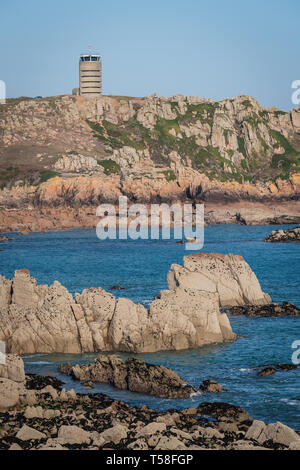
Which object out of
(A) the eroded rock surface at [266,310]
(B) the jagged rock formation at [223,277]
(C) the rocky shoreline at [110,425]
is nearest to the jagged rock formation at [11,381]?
(C) the rocky shoreline at [110,425]

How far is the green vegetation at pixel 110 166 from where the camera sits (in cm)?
17262

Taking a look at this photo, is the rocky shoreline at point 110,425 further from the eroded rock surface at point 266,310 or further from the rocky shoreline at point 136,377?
the eroded rock surface at point 266,310

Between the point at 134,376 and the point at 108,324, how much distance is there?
8.93 m

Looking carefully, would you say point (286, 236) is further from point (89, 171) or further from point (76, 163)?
point (76, 163)

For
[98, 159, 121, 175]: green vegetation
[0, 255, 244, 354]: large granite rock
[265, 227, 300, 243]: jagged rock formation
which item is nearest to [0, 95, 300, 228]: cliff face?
[98, 159, 121, 175]: green vegetation

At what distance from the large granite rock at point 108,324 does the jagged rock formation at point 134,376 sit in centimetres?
482

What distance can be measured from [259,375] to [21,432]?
15345 millimetres

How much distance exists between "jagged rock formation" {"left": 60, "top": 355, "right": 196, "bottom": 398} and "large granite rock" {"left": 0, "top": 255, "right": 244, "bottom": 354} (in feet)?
15.8

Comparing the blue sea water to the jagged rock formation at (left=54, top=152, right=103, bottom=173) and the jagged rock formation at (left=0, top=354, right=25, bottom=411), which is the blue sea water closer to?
the jagged rock formation at (left=0, top=354, right=25, bottom=411)

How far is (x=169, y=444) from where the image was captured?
2477cm

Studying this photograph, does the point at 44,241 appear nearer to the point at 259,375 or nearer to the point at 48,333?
the point at 48,333

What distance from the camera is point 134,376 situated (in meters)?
35.2

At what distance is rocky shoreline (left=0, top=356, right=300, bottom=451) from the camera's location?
2539 cm

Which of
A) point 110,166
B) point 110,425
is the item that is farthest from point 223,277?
point 110,166
